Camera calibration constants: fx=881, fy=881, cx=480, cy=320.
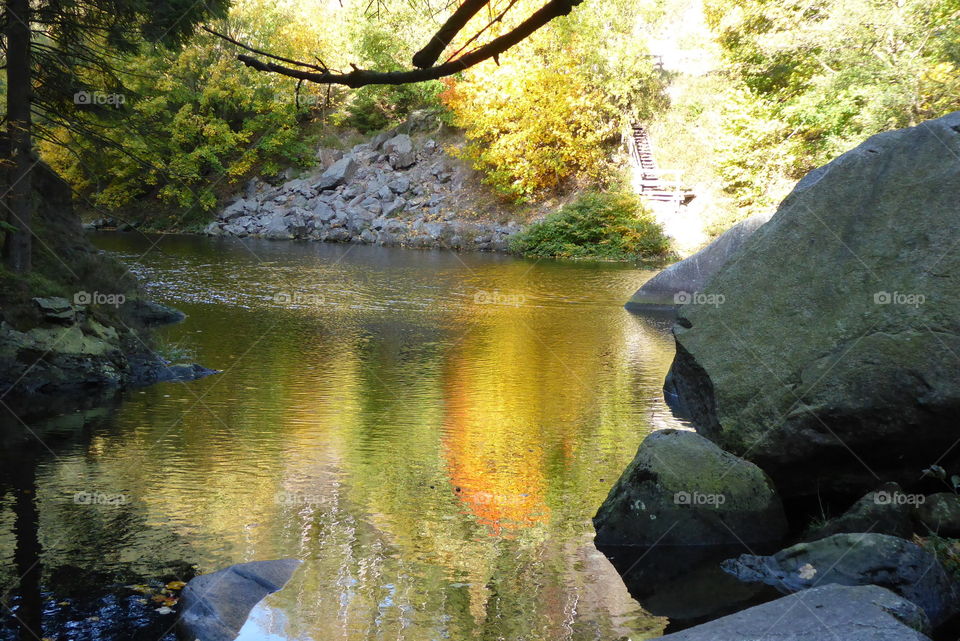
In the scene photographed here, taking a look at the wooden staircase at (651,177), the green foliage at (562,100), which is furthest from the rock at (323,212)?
the wooden staircase at (651,177)

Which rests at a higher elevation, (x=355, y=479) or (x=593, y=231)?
(x=593, y=231)

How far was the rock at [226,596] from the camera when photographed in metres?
5.46

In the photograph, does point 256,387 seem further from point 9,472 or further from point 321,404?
point 9,472

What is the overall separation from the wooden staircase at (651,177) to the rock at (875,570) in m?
28.4

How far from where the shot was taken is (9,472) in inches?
338

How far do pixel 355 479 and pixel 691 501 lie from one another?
325 centimetres

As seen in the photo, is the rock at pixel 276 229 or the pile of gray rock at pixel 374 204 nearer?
the pile of gray rock at pixel 374 204

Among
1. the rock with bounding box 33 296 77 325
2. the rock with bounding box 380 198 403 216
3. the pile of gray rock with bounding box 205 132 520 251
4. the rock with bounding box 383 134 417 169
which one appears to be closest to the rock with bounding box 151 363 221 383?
the rock with bounding box 33 296 77 325

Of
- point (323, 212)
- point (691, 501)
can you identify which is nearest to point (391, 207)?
point (323, 212)

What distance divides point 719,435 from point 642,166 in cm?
3024

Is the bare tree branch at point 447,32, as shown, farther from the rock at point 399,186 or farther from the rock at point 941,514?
the rock at point 399,186

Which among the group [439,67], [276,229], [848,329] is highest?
[276,229]

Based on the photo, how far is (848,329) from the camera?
711 cm

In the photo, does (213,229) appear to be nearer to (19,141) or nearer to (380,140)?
(380,140)
